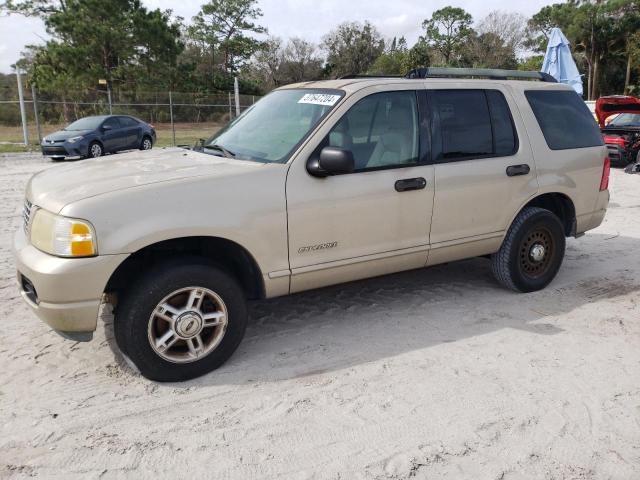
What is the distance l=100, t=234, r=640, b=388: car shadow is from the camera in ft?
12.9

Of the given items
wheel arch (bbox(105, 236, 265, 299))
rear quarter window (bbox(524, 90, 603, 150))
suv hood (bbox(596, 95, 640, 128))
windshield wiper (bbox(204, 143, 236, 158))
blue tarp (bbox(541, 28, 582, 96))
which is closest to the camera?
wheel arch (bbox(105, 236, 265, 299))

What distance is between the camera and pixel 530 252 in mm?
5219

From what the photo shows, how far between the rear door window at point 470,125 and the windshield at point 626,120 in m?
11.2

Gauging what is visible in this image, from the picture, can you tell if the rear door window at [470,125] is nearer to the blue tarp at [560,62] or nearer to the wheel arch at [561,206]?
the wheel arch at [561,206]

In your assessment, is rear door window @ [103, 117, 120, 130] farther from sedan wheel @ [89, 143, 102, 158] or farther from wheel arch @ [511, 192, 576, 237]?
wheel arch @ [511, 192, 576, 237]

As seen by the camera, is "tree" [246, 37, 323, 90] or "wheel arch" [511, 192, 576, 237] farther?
"tree" [246, 37, 323, 90]

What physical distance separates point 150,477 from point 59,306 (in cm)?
114

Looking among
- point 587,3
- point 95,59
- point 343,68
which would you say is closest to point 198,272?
point 95,59

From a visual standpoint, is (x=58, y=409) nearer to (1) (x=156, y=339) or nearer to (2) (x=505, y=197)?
(1) (x=156, y=339)

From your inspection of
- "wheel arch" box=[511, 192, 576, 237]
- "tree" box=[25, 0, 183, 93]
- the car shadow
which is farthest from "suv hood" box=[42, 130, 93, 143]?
"tree" box=[25, 0, 183, 93]


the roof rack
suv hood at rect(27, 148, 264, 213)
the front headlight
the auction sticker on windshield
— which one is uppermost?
the roof rack

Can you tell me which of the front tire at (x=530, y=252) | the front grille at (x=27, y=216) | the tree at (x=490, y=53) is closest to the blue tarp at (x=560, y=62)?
the front tire at (x=530, y=252)

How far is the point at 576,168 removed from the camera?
5293 mm

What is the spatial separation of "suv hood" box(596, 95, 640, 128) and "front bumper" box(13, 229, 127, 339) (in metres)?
13.5
